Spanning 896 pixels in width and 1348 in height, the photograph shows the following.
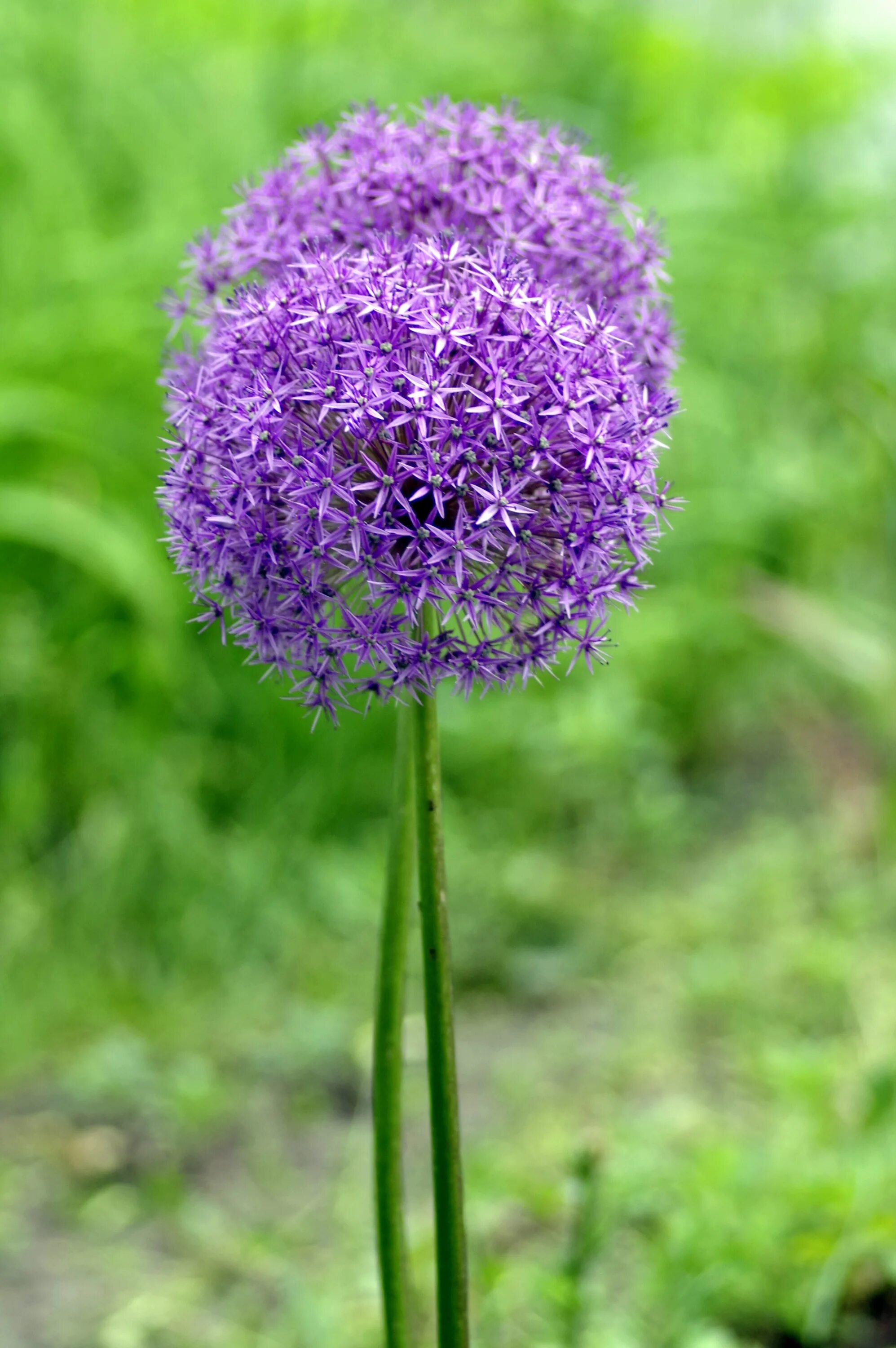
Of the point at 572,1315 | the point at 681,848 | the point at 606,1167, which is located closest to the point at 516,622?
the point at 572,1315

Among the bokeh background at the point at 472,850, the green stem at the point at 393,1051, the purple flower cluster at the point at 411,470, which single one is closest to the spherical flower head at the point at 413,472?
the purple flower cluster at the point at 411,470

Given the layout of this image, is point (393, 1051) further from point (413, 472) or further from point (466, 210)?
point (466, 210)

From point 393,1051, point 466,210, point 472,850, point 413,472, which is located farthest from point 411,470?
point 472,850

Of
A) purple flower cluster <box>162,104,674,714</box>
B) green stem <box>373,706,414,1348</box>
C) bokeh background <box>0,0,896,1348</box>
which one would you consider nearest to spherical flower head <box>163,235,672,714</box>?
purple flower cluster <box>162,104,674,714</box>

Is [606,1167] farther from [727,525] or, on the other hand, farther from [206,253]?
[727,525]

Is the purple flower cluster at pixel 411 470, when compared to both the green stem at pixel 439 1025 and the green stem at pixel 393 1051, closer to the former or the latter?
the green stem at pixel 439 1025

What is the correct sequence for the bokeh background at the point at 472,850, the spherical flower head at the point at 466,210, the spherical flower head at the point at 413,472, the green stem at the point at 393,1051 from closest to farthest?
the spherical flower head at the point at 413,472
the green stem at the point at 393,1051
the spherical flower head at the point at 466,210
the bokeh background at the point at 472,850
